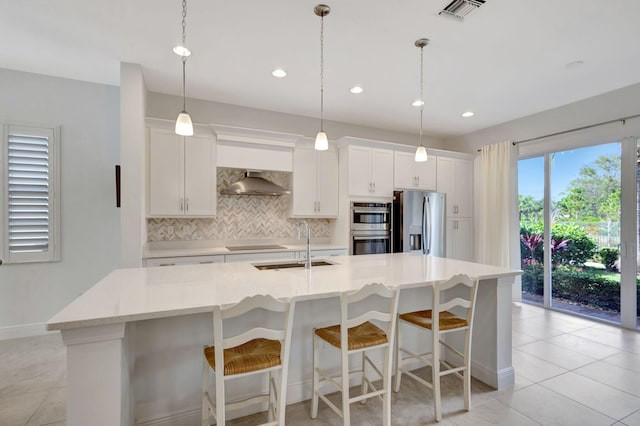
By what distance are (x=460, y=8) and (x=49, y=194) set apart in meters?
4.44

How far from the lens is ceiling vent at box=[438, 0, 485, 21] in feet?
7.13

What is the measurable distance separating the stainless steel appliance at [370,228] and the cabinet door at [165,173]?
235 cm

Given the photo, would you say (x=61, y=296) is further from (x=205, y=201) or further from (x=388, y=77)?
(x=388, y=77)

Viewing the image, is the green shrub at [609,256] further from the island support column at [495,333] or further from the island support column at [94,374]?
the island support column at [94,374]

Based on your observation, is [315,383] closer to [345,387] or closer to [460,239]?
[345,387]

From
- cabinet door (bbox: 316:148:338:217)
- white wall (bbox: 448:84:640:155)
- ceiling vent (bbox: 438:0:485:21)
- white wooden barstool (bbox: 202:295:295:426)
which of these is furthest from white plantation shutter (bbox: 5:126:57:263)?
white wall (bbox: 448:84:640:155)

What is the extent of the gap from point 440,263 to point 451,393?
1.03 meters

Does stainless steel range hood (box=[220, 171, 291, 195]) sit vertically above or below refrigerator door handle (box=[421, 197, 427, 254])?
above

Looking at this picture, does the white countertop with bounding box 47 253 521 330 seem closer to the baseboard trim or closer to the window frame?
the window frame

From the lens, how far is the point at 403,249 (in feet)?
15.3

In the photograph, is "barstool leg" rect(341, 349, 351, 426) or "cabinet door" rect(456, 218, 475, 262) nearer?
"barstool leg" rect(341, 349, 351, 426)

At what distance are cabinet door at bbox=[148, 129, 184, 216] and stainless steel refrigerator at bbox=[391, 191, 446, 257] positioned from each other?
3059mm

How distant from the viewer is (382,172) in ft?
15.7

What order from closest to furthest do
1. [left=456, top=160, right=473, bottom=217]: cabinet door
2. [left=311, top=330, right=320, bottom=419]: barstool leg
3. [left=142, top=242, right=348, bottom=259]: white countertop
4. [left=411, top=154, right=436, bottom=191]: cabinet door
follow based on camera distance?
[left=311, top=330, right=320, bottom=419]: barstool leg → [left=142, top=242, right=348, bottom=259]: white countertop → [left=411, top=154, right=436, bottom=191]: cabinet door → [left=456, top=160, right=473, bottom=217]: cabinet door
